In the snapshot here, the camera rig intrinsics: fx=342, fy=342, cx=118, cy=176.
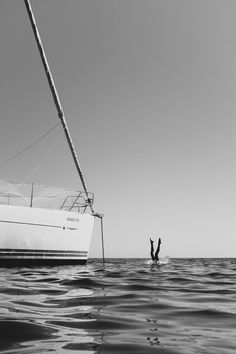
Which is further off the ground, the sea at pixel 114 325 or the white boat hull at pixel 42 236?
the white boat hull at pixel 42 236

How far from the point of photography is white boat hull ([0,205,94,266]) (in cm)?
1605

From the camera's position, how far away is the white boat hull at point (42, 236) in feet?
52.6

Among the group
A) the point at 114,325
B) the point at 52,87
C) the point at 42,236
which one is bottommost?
the point at 114,325

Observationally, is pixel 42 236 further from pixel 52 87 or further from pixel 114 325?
pixel 114 325

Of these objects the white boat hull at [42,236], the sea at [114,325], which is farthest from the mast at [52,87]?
the sea at [114,325]

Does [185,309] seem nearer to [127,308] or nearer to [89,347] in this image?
[127,308]

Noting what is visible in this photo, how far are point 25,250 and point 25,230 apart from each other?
1073 mm

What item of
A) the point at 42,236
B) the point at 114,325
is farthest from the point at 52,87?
the point at 114,325

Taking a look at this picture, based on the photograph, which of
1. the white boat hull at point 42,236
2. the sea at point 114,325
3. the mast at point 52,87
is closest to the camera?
the sea at point 114,325

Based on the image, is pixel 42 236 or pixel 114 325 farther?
pixel 42 236

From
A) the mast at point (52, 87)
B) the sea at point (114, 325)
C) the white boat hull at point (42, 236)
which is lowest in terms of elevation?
the sea at point (114, 325)

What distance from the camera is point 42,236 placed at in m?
17.3

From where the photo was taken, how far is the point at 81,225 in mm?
19641

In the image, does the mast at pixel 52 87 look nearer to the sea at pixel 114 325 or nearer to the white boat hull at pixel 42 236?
the white boat hull at pixel 42 236
